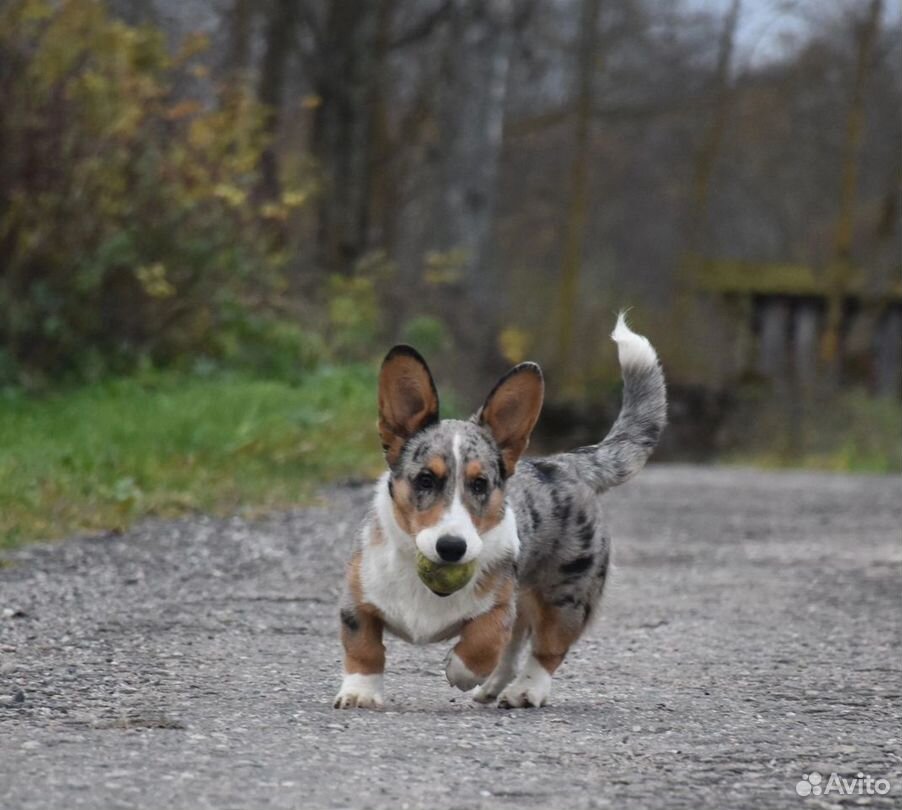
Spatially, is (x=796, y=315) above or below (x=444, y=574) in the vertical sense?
above

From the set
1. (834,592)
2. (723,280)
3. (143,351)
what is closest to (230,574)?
(834,592)

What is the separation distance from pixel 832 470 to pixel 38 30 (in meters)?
10.4

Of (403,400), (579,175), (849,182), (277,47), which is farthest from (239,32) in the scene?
(403,400)

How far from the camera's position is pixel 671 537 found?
36.4 feet

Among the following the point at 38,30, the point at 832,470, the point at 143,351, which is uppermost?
the point at 38,30

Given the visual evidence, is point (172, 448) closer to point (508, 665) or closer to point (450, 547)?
point (508, 665)

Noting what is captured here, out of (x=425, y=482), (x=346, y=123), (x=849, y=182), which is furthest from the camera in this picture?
(x=849, y=182)

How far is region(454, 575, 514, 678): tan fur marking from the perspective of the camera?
5477 mm

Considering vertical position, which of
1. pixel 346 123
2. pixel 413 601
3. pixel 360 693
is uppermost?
pixel 346 123

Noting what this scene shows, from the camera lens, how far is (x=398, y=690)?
5988 mm

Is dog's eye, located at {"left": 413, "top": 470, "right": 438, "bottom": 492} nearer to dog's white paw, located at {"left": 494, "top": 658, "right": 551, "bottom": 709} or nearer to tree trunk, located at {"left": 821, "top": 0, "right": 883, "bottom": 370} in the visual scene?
dog's white paw, located at {"left": 494, "top": 658, "right": 551, "bottom": 709}

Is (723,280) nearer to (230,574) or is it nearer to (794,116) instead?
(794,116)

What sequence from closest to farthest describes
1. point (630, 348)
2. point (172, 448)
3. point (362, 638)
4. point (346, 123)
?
point (362, 638) < point (630, 348) < point (172, 448) < point (346, 123)

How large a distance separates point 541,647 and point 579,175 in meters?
21.3
